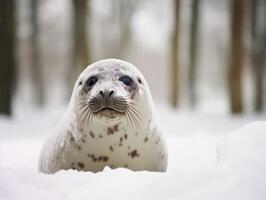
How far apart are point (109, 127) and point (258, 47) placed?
47.3ft

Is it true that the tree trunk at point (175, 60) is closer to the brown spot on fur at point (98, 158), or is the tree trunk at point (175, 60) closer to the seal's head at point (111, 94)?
the seal's head at point (111, 94)

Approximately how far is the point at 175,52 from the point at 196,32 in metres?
3.23

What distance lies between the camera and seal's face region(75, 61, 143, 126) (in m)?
3.34

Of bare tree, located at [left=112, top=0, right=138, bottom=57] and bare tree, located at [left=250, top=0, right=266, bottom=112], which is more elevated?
bare tree, located at [left=112, top=0, right=138, bottom=57]

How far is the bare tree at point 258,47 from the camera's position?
16.3 meters

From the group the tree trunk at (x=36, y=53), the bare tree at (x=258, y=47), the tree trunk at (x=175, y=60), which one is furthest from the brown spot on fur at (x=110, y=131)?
the tree trunk at (x=36, y=53)

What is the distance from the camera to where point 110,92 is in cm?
335

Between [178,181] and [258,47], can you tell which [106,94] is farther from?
[258,47]

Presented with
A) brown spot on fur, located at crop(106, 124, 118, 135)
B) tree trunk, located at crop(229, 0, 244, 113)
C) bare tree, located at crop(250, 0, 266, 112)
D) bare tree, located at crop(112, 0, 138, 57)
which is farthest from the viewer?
bare tree, located at crop(112, 0, 138, 57)

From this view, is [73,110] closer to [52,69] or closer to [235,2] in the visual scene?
[235,2]

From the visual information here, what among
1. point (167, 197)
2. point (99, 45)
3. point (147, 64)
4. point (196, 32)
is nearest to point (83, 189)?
point (167, 197)

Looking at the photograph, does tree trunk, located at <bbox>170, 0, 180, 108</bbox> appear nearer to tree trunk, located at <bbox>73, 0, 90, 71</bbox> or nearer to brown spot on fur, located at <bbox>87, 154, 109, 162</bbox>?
tree trunk, located at <bbox>73, 0, 90, 71</bbox>

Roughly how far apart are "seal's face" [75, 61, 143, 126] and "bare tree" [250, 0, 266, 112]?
12854 millimetres

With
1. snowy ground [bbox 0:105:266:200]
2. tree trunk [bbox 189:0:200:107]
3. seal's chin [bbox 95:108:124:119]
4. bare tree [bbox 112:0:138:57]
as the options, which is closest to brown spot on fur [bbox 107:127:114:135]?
seal's chin [bbox 95:108:124:119]
